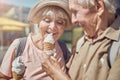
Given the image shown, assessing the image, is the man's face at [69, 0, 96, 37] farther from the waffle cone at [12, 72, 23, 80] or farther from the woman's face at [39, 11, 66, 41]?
the waffle cone at [12, 72, 23, 80]

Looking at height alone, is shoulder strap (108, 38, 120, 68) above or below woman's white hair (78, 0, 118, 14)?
below

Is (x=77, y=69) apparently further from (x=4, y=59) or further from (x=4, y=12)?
(x=4, y=12)

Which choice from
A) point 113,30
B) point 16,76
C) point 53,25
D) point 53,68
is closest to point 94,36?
point 113,30

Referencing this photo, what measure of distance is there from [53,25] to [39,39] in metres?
0.10

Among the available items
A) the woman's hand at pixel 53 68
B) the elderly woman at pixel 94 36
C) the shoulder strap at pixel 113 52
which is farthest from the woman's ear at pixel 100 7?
the woman's hand at pixel 53 68

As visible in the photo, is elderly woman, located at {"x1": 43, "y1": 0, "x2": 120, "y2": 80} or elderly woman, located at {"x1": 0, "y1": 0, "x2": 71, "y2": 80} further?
elderly woman, located at {"x1": 0, "y1": 0, "x2": 71, "y2": 80}

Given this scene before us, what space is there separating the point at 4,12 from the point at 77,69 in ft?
2.00

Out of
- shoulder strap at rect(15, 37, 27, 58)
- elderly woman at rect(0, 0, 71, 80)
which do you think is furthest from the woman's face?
shoulder strap at rect(15, 37, 27, 58)

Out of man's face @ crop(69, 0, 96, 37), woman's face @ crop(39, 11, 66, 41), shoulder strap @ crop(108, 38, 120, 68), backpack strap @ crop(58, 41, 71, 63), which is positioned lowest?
backpack strap @ crop(58, 41, 71, 63)

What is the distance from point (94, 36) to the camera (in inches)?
47.8

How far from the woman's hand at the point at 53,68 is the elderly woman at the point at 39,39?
22cm

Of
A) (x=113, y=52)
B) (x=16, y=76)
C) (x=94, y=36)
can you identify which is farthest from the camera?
(x=16, y=76)

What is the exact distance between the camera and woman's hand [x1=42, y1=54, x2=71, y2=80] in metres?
1.18

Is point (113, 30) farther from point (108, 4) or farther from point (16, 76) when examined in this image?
point (16, 76)
